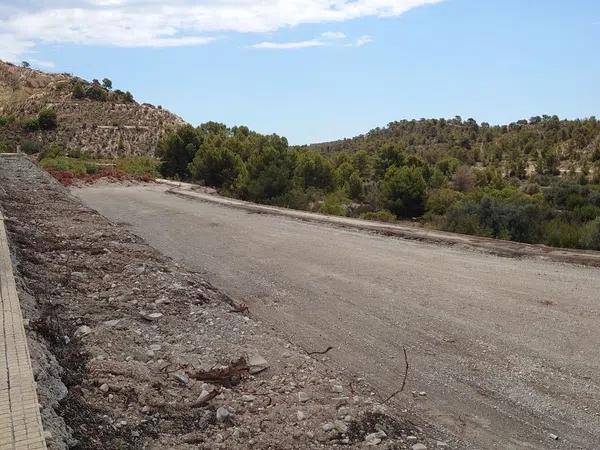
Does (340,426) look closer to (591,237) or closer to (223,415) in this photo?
(223,415)

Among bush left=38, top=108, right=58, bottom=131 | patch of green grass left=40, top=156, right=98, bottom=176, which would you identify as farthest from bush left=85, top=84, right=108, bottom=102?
patch of green grass left=40, top=156, right=98, bottom=176

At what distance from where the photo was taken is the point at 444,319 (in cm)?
827

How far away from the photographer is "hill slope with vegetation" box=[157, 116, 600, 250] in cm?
1631

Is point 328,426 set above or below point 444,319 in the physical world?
below

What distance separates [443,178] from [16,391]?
119 ft

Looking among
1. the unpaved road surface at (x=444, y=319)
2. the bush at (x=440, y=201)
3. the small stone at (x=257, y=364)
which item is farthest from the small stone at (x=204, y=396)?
the bush at (x=440, y=201)

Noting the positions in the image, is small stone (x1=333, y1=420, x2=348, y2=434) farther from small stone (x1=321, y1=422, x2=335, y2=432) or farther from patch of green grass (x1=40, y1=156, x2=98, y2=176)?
patch of green grass (x1=40, y1=156, x2=98, y2=176)

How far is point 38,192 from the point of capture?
67.9 ft

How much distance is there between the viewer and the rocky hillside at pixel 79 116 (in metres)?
67.9

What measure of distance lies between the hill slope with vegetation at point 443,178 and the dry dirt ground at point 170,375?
31.9 feet

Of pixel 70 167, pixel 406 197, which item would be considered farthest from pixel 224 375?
pixel 70 167

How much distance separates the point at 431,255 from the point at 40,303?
785 cm

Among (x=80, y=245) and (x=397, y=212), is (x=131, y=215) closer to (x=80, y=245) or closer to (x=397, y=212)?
(x=80, y=245)

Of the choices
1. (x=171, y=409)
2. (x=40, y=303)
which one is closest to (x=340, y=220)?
(x=40, y=303)
